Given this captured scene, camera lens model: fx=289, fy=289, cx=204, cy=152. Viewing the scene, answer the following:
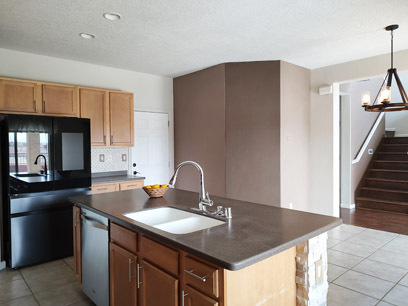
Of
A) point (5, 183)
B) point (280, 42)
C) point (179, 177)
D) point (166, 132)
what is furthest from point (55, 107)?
point (280, 42)

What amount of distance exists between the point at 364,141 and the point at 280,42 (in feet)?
13.7

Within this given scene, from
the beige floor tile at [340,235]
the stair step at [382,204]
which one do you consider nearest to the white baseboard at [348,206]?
the stair step at [382,204]

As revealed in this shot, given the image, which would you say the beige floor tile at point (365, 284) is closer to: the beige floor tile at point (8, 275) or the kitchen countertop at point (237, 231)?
the kitchen countertop at point (237, 231)

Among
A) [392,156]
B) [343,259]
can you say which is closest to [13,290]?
[343,259]

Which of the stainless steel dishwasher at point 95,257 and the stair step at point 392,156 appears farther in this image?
the stair step at point 392,156

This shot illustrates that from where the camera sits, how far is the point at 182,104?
206 inches

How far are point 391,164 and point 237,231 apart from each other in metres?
6.35

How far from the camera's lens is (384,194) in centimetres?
587

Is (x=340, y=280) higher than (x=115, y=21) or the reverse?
the reverse

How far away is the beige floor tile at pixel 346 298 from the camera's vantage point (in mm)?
2445

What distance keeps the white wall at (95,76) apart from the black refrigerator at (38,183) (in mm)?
1002

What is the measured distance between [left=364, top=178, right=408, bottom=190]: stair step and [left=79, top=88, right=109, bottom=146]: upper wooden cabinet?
217 inches

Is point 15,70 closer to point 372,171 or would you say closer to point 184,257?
point 184,257

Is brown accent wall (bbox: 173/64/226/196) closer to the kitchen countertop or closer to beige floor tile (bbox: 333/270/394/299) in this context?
Answer: beige floor tile (bbox: 333/270/394/299)
